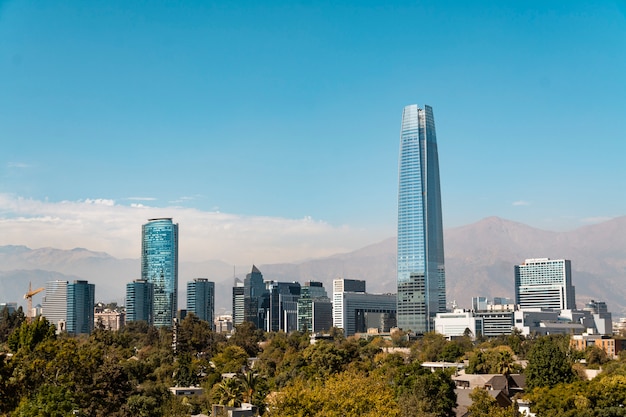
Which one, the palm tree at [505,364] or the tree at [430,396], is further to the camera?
the palm tree at [505,364]

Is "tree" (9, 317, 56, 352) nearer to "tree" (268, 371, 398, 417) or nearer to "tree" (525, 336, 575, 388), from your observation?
"tree" (268, 371, 398, 417)

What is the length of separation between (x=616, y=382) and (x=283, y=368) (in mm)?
40009

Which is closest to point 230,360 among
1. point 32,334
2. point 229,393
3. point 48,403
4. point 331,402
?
point 229,393

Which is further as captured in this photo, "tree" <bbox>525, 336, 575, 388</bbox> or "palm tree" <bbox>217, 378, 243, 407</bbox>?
"tree" <bbox>525, 336, 575, 388</bbox>

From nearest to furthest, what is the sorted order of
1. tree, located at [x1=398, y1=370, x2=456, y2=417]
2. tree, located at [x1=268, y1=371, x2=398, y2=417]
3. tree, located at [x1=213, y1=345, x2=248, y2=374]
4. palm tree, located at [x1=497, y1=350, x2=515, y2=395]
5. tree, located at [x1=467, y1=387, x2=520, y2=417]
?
tree, located at [x1=268, y1=371, x2=398, y2=417]
tree, located at [x1=467, y1=387, x2=520, y2=417]
tree, located at [x1=398, y1=370, x2=456, y2=417]
palm tree, located at [x1=497, y1=350, x2=515, y2=395]
tree, located at [x1=213, y1=345, x2=248, y2=374]

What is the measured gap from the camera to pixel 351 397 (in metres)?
36.9

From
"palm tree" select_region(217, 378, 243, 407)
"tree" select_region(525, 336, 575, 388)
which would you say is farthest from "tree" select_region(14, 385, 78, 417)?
"tree" select_region(525, 336, 575, 388)

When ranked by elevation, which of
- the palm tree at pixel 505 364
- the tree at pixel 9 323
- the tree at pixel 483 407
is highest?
the tree at pixel 9 323

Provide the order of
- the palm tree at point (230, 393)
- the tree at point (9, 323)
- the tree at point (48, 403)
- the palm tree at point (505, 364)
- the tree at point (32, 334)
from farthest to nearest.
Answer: the tree at point (9, 323) < the palm tree at point (505, 364) < the palm tree at point (230, 393) < the tree at point (32, 334) < the tree at point (48, 403)

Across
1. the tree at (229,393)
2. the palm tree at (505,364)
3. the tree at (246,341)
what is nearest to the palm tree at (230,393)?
the tree at (229,393)

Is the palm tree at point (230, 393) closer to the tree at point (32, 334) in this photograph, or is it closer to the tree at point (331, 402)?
the tree at point (32, 334)

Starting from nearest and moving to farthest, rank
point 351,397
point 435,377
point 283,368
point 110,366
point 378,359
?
point 351,397
point 110,366
point 435,377
point 283,368
point 378,359

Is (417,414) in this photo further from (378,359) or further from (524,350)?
(524,350)

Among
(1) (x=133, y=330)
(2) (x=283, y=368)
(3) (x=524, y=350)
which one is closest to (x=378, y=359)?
(2) (x=283, y=368)
